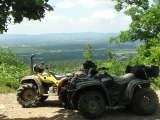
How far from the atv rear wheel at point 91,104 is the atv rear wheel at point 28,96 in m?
2.67

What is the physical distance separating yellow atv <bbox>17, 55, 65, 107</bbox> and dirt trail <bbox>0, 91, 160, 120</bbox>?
0.25 metres

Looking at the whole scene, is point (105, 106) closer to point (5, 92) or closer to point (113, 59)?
point (5, 92)

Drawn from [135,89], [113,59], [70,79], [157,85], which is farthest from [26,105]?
[113,59]

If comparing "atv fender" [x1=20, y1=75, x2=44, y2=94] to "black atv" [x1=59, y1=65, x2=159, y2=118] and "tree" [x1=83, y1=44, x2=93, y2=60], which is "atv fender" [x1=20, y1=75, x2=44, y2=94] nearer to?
"black atv" [x1=59, y1=65, x2=159, y2=118]

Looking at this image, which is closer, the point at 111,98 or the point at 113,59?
the point at 111,98

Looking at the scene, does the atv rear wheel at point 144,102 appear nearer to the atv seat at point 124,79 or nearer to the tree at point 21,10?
the atv seat at point 124,79

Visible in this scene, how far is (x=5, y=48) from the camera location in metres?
27.5

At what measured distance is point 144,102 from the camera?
12.7m

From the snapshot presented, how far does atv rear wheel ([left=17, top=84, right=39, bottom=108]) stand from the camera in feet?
47.8

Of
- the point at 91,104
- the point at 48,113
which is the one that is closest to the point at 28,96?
the point at 48,113

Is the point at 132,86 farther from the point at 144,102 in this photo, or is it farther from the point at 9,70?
the point at 9,70

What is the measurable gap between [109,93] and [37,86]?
281cm

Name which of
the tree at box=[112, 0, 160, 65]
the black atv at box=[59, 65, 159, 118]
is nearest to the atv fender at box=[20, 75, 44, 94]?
the black atv at box=[59, 65, 159, 118]

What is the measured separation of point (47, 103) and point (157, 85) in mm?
4712
